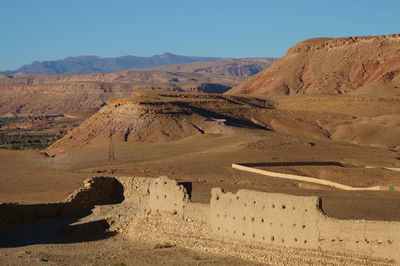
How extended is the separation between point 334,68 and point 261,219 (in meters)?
80.5

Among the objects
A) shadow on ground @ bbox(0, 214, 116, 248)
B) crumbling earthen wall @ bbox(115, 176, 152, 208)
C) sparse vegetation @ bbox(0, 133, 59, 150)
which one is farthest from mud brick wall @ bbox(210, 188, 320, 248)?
sparse vegetation @ bbox(0, 133, 59, 150)

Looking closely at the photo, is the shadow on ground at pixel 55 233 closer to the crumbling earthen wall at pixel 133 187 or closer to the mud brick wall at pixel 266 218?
the crumbling earthen wall at pixel 133 187

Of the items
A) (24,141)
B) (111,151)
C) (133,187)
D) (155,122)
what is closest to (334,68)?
(24,141)

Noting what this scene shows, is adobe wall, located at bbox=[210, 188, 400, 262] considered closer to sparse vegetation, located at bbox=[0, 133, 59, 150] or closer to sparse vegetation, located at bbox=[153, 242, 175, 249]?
sparse vegetation, located at bbox=[153, 242, 175, 249]

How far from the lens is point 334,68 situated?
95000mm

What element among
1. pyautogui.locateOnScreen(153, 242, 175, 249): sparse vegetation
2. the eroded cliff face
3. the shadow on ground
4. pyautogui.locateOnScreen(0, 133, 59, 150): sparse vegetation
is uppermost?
the eroded cliff face

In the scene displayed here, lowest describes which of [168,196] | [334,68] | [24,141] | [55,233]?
[24,141]

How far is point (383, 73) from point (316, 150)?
158ft

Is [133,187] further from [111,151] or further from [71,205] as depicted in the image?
[111,151]

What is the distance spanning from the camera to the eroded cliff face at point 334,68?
89.4 m

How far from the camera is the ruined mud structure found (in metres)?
14.5

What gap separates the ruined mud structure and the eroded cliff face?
2482 inches

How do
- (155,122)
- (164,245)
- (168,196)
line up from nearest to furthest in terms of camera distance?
(164,245) → (168,196) → (155,122)

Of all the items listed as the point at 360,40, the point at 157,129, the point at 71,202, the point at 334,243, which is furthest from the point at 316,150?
the point at 360,40
